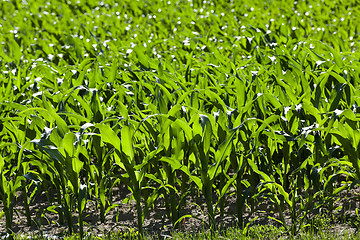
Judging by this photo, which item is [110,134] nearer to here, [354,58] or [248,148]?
[248,148]

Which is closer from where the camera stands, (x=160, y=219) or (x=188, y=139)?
(x=188, y=139)

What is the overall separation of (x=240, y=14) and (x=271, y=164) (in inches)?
218

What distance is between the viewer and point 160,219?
9.92ft

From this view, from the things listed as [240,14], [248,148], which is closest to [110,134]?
[248,148]

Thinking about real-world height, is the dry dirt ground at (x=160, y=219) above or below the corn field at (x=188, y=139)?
below

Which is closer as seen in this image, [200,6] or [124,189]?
[124,189]

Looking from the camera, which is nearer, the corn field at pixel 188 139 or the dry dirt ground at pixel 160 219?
the corn field at pixel 188 139

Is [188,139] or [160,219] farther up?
[188,139]

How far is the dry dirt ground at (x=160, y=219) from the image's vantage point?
9.30ft

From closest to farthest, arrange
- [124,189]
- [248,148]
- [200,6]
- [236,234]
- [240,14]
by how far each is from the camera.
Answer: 1. [236,234]
2. [248,148]
3. [124,189]
4. [240,14]
5. [200,6]

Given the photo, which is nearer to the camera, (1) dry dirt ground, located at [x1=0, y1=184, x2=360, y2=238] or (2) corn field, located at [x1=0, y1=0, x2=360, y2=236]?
(2) corn field, located at [x1=0, y1=0, x2=360, y2=236]

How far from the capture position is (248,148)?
2869mm

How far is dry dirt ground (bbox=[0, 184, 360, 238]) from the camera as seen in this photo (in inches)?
112

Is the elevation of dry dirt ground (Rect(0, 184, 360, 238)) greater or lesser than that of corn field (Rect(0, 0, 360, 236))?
lesser
